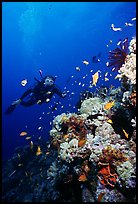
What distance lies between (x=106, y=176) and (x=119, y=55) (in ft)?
13.4

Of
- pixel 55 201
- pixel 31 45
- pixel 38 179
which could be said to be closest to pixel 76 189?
pixel 55 201

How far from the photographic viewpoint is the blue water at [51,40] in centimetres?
4253

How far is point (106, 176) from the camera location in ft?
18.7

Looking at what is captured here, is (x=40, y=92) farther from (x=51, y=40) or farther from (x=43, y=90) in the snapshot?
(x=51, y=40)

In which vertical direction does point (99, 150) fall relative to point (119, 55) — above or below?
below

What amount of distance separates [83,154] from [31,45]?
2973 inches

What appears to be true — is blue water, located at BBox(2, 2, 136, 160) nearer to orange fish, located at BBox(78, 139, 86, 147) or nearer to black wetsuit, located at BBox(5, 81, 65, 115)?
black wetsuit, located at BBox(5, 81, 65, 115)

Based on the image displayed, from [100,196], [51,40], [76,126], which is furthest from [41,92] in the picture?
[51,40]

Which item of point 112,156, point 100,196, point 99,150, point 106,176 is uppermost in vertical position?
point 99,150

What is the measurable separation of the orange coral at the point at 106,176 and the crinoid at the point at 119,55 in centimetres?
370

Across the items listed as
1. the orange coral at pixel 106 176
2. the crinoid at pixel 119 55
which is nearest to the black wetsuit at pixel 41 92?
the crinoid at pixel 119 55

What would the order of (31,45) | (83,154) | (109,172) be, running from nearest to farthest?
(109,172) → (83,154) → (31,45)

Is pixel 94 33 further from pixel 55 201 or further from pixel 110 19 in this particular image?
pixel 55 201

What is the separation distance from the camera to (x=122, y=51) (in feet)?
25.7
